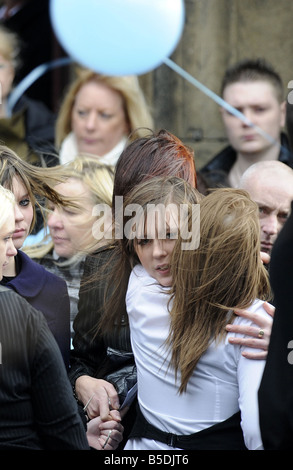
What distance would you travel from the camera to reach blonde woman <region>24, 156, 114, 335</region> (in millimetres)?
3133

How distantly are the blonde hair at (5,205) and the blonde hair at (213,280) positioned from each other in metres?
0.47

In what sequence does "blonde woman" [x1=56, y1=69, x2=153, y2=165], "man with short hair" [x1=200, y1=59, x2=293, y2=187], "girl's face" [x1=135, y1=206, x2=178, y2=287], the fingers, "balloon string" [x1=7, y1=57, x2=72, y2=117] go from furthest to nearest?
"balloon string" [x1=7, y1=57, x2=72, y2=117] → "blonde woman" [x1=56, y1=69, x2=153, y2=165] → "man with short hair" [x1=200, y1=59, x2=293, y2=187] → the fingers → "girl's face" [x1=135, y1=206, x2=178, y2=287]

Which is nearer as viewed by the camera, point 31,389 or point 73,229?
point 31,389

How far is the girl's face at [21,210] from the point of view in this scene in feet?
8.58

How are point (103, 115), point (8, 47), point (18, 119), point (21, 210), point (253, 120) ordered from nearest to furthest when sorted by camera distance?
point (21, 210) → point (253, 120) → point (103, 115) → point (8, 47) → point (18, 119)

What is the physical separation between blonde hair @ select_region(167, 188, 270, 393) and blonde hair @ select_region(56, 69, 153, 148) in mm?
2027

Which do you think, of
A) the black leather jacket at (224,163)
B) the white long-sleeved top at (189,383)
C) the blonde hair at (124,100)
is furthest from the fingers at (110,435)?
the blonde hair at (124,100)

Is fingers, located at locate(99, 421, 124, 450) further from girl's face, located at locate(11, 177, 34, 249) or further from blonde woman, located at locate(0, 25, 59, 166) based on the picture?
blonde woman, located at locate(0, 25, 59, 166)

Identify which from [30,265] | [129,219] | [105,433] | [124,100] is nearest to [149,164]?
[129,219]

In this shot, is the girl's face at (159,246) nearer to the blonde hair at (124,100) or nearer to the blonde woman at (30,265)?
the blonde woman at (30,265)

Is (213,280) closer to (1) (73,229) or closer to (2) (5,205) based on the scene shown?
(2) (5,205)

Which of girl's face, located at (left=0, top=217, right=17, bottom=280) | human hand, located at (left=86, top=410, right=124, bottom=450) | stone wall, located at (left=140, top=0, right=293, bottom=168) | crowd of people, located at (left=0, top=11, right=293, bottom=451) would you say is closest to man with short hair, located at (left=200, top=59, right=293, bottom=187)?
stone wall, located at (left=140, top=0, right=293, bottom=168)

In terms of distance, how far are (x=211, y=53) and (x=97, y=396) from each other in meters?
3.10

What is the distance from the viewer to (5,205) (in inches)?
90.4
